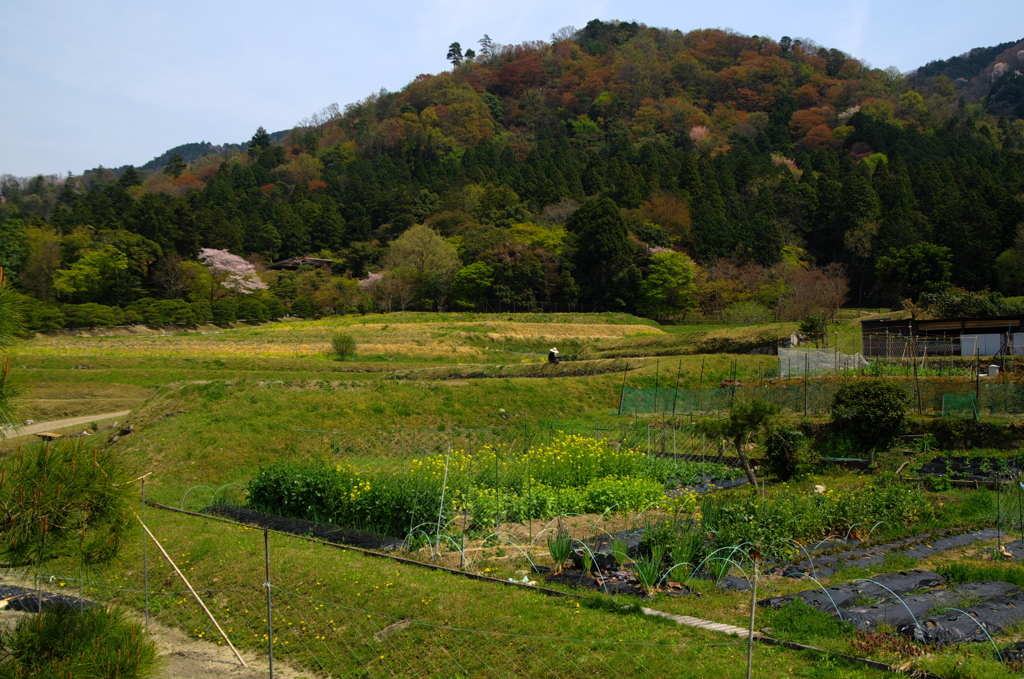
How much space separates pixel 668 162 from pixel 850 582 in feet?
275

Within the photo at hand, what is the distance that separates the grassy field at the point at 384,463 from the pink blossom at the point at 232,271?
68.1ft

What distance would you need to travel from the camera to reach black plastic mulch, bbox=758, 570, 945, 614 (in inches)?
261

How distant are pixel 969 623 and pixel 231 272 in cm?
6760

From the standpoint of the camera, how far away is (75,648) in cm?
443

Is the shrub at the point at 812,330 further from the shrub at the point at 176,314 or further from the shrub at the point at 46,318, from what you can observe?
the shrub at the point at 46,318

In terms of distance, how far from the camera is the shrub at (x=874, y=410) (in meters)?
15.1

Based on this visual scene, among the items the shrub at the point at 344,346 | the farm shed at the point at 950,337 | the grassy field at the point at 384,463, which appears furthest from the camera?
the shrub at the point at 344,346

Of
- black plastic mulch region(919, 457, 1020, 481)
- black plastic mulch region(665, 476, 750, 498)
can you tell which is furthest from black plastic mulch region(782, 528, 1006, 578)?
black plastic mulch region(665, 476, 750, 498)

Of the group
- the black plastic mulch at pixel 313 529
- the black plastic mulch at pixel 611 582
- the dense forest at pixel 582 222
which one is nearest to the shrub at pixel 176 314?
the dense forest at pixel 582 222

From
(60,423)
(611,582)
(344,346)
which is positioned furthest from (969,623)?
(344,346)

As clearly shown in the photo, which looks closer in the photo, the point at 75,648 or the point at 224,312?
the point at 75,648

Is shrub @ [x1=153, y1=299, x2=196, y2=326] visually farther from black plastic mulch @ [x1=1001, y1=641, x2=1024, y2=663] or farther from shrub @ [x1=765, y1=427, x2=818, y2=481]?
black plastic mulch @ [x1=1001, y1=641, x2=1024, y2=663]

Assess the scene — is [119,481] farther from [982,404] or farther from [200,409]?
[982,404]

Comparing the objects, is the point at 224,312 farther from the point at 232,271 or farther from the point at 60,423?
the point at 60,423
